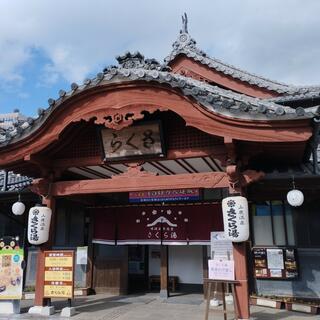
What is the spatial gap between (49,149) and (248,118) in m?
4.88

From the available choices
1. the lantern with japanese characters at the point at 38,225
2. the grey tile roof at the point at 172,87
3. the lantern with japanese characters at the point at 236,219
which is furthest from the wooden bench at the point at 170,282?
the grey tile roof at the point at 172,87

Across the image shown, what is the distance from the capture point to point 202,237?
37.1 feet

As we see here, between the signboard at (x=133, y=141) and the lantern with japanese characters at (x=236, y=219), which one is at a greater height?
the signboard at (x=133, y=141)

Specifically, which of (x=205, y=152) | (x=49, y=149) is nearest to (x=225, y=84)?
(x=205, y=152)

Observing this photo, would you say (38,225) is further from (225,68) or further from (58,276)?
(225,68)

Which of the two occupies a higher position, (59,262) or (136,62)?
(136,62)

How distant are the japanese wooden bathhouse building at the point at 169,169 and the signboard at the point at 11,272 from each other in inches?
25.7

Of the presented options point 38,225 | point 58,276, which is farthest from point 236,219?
point 38,225

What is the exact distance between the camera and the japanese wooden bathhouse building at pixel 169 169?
7941 millimetres

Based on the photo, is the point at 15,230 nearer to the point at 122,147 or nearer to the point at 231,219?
the point at 122,147

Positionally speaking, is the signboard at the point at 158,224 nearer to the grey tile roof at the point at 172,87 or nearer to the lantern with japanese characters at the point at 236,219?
the lantern with japanese characters at the point at 236,219

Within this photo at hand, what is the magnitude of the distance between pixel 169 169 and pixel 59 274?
399 centimetres

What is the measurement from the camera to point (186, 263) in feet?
43.6

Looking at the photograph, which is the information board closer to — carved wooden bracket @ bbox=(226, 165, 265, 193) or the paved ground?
the paved ground
